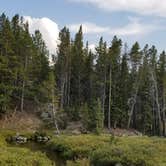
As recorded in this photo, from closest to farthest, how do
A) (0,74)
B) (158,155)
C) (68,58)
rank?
(158,155)
(0,74)
(68,58)

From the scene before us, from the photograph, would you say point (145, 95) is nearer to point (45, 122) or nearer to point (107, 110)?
point (107, 110)

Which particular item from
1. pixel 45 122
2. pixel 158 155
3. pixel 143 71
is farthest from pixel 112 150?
pixel 143 71

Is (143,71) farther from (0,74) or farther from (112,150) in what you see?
(112,150)

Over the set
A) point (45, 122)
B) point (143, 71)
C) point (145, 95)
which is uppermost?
point (143, 71)

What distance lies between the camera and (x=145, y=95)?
68.5 metres

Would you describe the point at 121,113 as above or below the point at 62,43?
below

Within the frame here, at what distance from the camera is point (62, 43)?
69625 mm

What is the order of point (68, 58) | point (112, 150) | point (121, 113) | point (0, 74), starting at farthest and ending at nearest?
point (68, 58)
point (121, 113)
point (0, 74)
point (112, 150)

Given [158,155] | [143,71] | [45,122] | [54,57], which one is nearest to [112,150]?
[158,155]

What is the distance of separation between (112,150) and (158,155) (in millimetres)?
3636

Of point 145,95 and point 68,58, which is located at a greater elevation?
point 68,58

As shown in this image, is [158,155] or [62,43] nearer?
[158,155]

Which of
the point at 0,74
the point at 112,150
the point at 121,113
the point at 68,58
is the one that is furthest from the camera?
the point at 68,58

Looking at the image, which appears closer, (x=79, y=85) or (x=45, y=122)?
(x=45, y=122)
